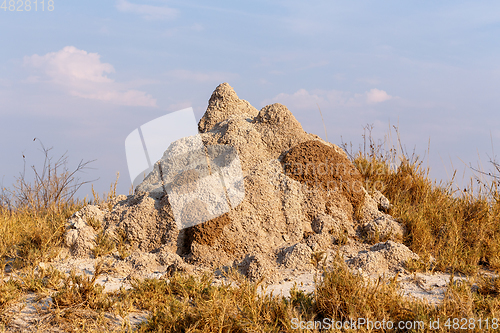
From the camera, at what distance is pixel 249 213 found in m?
4.82

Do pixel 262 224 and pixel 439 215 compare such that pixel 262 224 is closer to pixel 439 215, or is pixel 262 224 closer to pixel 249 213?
pixel 249 213

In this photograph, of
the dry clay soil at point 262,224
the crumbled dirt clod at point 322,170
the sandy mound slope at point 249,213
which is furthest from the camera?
the crumbled dirt clod at point 322,170

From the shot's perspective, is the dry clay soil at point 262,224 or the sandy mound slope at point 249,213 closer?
the dry clay soil at point 262,224

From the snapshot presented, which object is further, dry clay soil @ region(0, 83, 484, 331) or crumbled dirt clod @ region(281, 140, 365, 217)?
crumbled dirt clod @ region(281, 140, 365, 217)

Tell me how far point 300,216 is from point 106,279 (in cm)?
242

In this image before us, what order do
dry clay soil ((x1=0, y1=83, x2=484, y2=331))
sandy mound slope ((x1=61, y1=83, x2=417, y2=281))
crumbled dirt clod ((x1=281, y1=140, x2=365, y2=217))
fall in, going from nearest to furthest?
dry clay soil ((x1=0, y1=83, x2=484, y2=331))
sandy mound slope ((x1=61, y1=83, x2=417, y2=281))
crumbled dirt clod ((x1=281, y1=140, x2=365, y2=217))

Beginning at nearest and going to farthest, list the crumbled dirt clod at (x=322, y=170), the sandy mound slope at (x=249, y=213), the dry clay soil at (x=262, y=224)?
the dry clay soil at (x=262, y=224), the sandy mound slope at (x=249, y=213), the crumbled dirt clod at (x=322, y=170)

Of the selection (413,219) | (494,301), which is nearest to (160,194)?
(413,219)

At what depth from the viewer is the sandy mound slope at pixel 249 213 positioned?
14.7 ft

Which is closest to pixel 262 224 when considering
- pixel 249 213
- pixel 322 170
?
pixel 249 213

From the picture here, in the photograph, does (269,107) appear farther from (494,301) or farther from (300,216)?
(494,301)

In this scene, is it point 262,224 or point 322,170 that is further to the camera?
point 322,170

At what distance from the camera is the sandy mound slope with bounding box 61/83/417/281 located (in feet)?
14.7

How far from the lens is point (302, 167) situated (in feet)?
17.3
